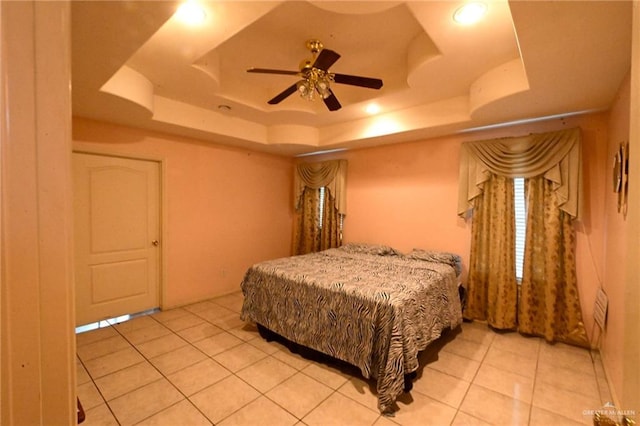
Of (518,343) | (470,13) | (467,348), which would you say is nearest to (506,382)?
(467,348)

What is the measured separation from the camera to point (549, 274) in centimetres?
281

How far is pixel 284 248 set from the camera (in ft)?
17.2

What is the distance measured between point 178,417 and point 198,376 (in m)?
0.44

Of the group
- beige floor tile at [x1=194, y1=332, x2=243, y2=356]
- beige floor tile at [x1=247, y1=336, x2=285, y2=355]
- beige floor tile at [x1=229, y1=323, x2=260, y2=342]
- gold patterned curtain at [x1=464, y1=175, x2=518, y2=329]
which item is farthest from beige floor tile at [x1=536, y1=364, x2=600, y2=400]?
beige floor tile at [x1=194, y1=332, x2=243, y2=356]

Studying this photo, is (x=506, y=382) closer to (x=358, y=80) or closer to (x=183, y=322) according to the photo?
(x=358, y=80)

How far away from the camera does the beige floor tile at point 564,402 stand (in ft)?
6.13

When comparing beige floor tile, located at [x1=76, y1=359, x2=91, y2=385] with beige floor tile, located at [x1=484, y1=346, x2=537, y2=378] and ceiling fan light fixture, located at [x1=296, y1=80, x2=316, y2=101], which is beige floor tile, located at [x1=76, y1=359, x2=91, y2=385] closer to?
ceiling fan light fixture, located at [x1=296, y1=80, x2=316, y2=101]

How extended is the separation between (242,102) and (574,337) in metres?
4.26

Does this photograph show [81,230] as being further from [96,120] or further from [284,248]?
[284,248]

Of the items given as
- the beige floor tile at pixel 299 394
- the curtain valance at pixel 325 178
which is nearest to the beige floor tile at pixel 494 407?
the beige floor tile at pixel 299 394

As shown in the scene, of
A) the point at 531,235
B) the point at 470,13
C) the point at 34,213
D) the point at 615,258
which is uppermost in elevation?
the point at 470,13

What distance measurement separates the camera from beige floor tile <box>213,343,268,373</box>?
7.92 feet

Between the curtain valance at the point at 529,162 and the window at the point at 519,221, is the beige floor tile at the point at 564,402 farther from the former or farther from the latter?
the curtain valance at the point at 529,162

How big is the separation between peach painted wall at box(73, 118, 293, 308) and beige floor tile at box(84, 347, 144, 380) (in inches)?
43.2
